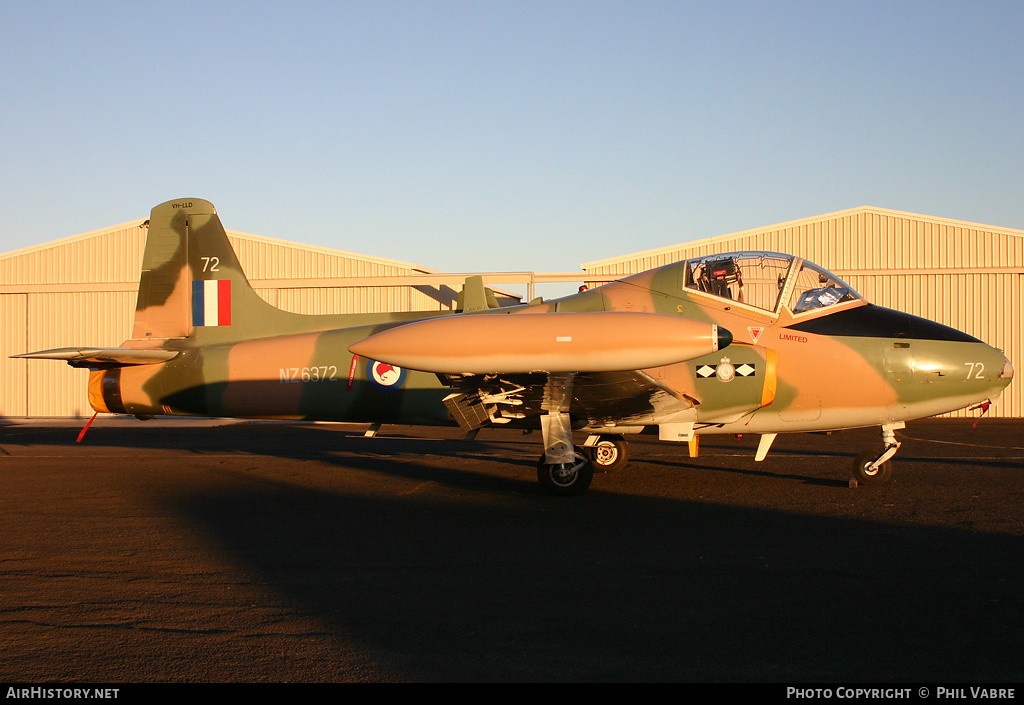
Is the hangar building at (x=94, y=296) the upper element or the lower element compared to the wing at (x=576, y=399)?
upper

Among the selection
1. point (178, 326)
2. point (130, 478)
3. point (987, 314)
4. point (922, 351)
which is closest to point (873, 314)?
point (922, 351)

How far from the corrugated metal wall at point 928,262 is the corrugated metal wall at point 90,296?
1233 centimetres

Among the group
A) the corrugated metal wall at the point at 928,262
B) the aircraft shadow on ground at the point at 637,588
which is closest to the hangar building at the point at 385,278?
the corrugated metal wall at the point at 928,262

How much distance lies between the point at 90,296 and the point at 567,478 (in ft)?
78.4

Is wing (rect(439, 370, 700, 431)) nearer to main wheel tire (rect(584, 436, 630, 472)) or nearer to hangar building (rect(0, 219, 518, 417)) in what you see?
main wheel tire (rect(584, 436, 630, 472))

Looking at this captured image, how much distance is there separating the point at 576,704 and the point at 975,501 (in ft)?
22.5

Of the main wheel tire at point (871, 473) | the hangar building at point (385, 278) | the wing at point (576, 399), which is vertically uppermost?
the hangar building at point (385, 278)

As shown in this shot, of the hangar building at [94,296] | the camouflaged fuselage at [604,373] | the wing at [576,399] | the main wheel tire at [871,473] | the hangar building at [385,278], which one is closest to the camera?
the wing at [576,399]

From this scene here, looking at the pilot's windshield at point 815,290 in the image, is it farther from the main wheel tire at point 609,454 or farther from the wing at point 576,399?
the main wheel tire at point 609,454

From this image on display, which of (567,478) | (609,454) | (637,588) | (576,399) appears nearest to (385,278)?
(609,454)

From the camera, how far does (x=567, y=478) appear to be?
8.98 metres

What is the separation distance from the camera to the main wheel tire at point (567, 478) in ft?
29.5

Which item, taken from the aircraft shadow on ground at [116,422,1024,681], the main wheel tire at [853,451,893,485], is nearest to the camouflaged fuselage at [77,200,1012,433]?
the main wheel tire at [853,451,893,485]

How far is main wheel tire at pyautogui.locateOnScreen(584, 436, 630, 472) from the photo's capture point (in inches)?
439
